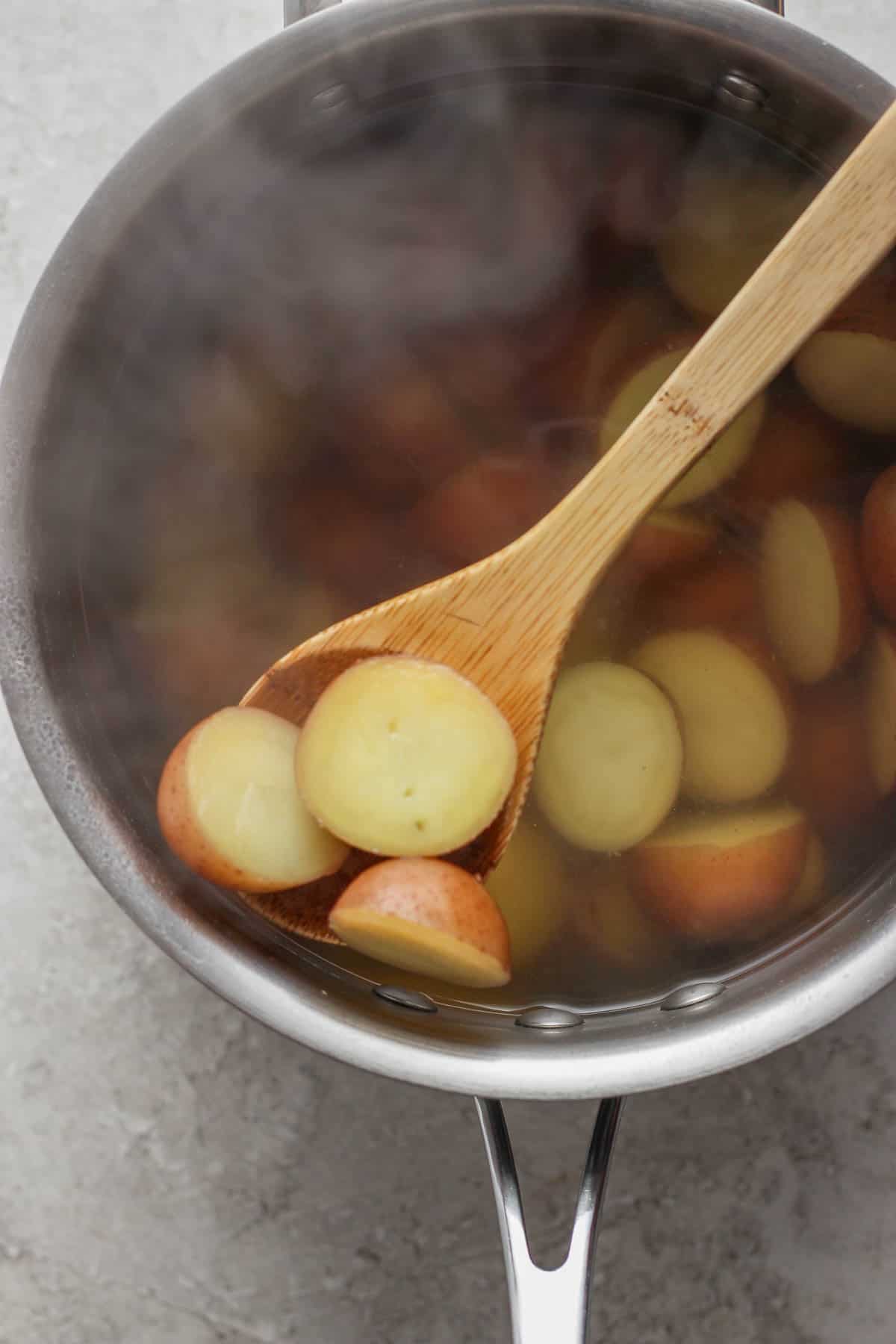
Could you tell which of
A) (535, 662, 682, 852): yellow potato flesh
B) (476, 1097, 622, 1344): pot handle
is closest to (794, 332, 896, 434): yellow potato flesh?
(535, 662, 682, 852): yellow potato flesh

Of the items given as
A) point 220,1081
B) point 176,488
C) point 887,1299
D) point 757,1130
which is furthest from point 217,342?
point 887,1299

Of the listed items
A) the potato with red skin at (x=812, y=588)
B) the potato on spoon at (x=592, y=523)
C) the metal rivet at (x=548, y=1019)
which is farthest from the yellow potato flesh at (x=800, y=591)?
the metal rivet at (x=548, y=1019)

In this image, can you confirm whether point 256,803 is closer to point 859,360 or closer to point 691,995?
point 691,995

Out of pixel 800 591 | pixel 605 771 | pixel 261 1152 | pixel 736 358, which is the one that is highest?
pixel 736 358

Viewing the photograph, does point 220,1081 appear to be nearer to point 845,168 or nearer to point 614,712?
point 614,712

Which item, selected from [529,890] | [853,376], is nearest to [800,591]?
[853,376]

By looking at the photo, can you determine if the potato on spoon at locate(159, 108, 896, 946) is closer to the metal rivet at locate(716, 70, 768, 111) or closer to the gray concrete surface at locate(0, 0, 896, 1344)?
the metal rivet at locate(716, 70, 768, 111)
